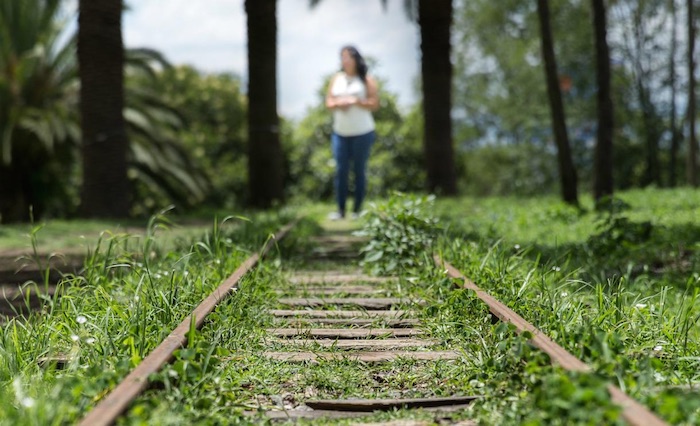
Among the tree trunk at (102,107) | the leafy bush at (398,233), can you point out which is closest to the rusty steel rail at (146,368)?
the leafy bush at (398,233)

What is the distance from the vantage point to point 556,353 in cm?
297

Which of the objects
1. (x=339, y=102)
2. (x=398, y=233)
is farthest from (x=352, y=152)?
(x=398, y=233)

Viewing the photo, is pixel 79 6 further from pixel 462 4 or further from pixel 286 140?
pixel 462 4

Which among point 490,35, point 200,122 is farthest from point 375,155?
point 490,35

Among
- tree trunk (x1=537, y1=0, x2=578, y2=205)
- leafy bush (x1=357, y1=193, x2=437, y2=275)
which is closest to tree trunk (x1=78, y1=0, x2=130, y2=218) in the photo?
leafy bush (x1=357, y1=193, x2=437, y2=275)

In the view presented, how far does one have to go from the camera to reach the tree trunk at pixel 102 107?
35.3 ft

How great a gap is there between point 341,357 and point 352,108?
6.26 meters

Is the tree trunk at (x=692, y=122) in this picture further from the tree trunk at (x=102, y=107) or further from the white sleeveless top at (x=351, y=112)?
the tree trunk at (x=102, y=107)

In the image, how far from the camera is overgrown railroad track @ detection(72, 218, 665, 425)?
2.92 metres

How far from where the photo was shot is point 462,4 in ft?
130

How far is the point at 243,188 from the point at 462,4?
2071 centimetres

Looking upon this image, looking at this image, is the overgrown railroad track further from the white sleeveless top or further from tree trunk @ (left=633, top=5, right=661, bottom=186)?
tree trunk @ (left=633, top=5, right=661, bottom=186)

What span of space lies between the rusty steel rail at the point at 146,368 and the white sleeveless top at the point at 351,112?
5.38 meters

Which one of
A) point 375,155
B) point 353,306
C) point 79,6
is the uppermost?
point 79,6
